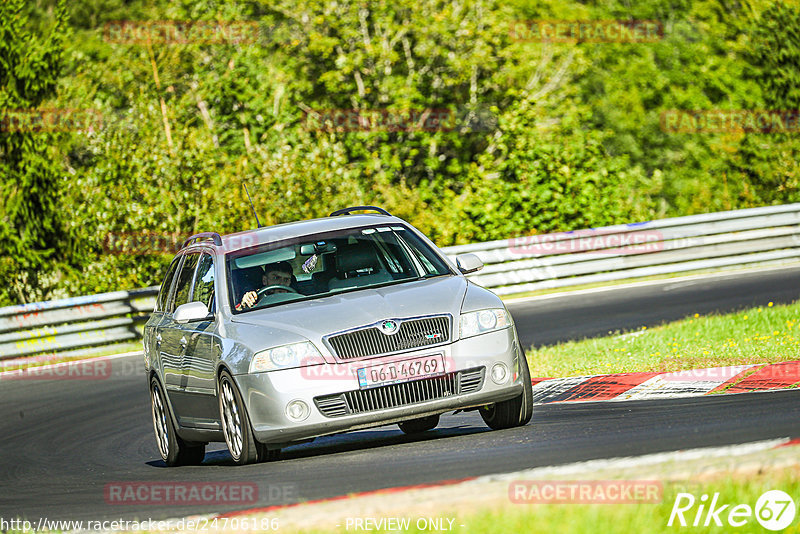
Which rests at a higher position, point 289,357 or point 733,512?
point 733,512

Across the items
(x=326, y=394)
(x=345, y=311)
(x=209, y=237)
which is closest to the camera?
(x=326, y=394)

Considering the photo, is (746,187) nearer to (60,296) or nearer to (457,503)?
(60,296)

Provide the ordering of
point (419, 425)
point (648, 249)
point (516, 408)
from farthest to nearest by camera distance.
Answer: point (648, 249), point (419, 425), point (516, 408)

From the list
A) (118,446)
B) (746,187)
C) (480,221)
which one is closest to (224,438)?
(118,446)

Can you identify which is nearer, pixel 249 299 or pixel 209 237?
pixel 249 299

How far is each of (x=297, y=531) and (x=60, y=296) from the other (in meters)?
19.1

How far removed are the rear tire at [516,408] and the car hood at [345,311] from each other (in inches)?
27.1

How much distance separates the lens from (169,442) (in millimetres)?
9828

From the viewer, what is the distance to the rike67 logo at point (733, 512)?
4758 millimetres

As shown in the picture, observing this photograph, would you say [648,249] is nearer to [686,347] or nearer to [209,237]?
[686,347]

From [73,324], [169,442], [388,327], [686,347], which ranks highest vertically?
[388,327]

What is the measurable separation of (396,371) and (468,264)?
5.09 feet

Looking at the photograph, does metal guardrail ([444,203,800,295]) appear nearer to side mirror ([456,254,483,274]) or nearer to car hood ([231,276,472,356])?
side mirror ([456,254,483,274])

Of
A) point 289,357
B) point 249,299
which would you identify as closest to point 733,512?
point 289,357
